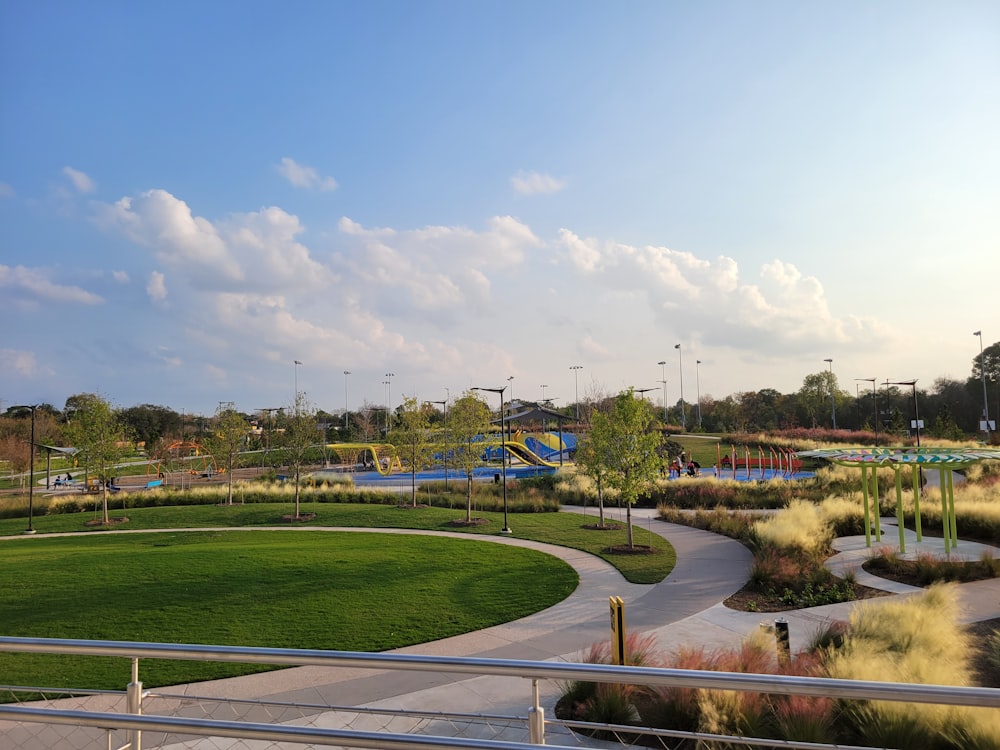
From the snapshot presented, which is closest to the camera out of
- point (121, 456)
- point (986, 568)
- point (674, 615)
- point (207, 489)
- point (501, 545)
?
point (674, 615)

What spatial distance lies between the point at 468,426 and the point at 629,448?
10228mm

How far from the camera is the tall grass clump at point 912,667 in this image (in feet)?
17.7

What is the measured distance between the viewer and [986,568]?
42.4 feet

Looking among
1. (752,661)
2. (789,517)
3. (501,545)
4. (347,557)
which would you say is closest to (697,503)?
(789,517)

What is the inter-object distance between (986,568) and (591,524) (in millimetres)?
10749

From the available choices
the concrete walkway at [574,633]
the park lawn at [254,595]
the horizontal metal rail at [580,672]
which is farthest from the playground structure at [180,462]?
the horizontal metal rail at [580,672]

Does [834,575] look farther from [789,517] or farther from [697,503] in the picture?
[697,503]

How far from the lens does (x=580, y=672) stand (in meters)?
2.75

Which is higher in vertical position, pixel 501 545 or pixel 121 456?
pixel 121 456

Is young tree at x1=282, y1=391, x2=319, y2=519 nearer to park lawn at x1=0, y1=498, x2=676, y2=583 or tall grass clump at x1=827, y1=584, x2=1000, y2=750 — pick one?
park lawn at x1=0, y1=498, x2=676, y2=583

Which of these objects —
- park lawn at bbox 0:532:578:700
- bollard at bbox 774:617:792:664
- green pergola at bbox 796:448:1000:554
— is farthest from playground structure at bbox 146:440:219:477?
bollard at bbox 774:617:792:664

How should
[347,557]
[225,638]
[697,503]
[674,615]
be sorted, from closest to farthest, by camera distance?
1. [225,638]
2. [674,615]
3. [347,557]
4. [697,503]

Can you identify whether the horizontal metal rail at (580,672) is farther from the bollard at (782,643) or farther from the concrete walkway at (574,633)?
the bollard at (782,643)

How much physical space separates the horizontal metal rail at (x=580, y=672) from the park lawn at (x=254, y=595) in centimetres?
602
